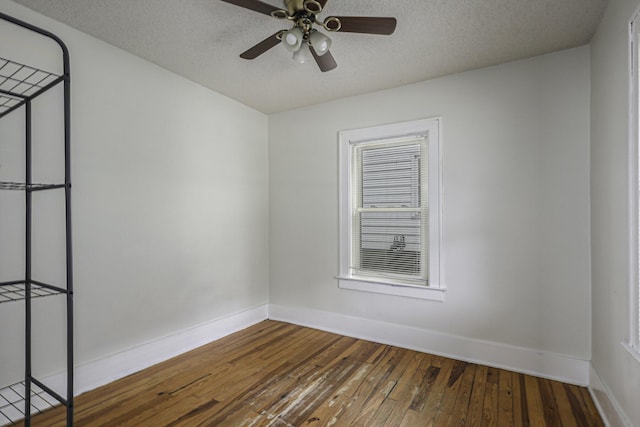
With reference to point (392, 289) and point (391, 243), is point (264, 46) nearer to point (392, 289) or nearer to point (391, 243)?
point (391, 243)

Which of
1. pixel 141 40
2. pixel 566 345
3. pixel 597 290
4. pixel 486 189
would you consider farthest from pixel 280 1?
pixel 566 345

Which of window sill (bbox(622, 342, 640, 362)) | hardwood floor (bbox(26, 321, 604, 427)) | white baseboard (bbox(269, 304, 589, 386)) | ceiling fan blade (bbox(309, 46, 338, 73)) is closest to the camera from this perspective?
window sill (bbox(622, 342, 640, 362))

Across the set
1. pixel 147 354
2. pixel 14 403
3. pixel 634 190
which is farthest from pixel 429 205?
pixel 14 403

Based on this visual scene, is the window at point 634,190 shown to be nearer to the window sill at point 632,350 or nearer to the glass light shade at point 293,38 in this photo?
the window sill at point 632,350

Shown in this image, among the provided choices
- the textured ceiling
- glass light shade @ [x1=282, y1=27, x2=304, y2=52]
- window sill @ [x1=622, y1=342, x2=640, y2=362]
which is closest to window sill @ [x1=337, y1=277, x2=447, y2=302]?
window sill @ [x1=622, y1=342, x2=640, y2=362]

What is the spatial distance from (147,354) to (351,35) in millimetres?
3026

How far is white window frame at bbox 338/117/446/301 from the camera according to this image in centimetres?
308

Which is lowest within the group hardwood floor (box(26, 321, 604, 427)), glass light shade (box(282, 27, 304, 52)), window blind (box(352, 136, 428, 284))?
hardwood floor (box(26, 321, 604, 427))

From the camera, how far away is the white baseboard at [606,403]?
5.94ft

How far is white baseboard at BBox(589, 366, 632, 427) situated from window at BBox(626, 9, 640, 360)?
1.42 feet

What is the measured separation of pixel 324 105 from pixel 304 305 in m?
2.33

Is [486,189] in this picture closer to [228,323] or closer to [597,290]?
[597,290]

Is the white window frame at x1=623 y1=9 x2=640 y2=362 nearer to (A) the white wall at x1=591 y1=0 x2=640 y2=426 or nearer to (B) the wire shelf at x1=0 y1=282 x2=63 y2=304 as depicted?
(A) the white wall at x1=591 y1=0 x2=640 y2=426

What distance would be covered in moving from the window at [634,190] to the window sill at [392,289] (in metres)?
1.43
